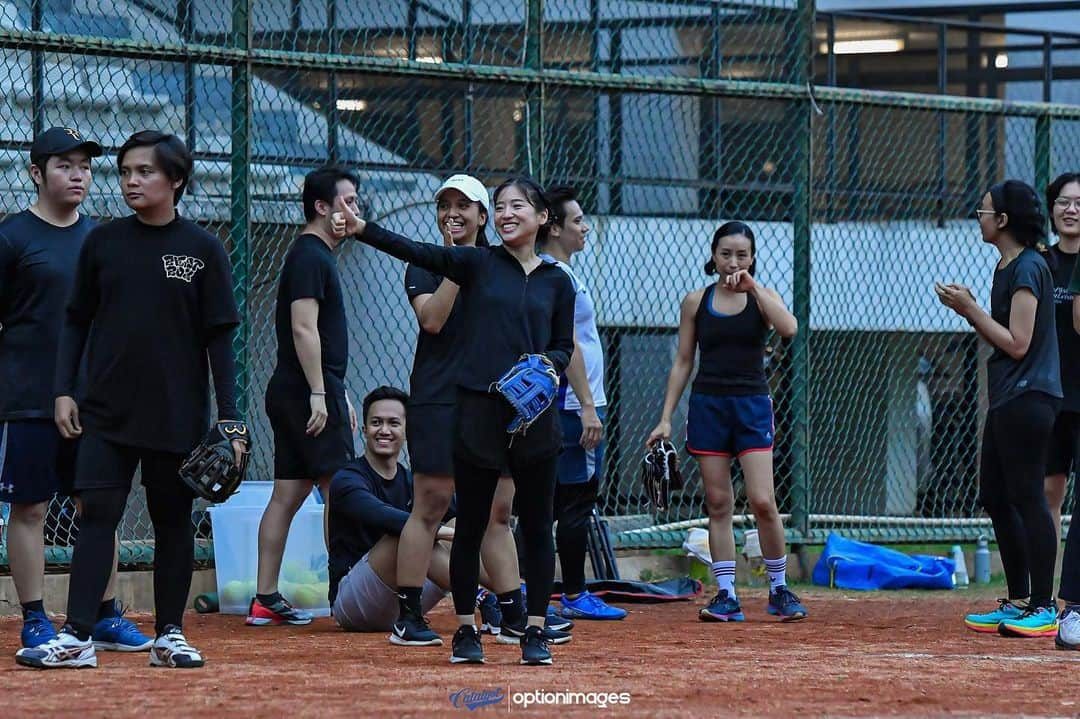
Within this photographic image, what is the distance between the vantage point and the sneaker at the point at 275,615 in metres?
7.58

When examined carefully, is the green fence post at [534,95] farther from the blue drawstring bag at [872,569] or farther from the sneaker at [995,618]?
the sneaker at [995,618]

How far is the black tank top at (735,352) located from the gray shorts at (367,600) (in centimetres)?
173

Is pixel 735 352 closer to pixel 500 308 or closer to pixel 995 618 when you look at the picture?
pixel 995 618

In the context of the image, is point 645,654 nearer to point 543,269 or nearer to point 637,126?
point 543,269

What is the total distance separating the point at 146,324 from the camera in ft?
18.7

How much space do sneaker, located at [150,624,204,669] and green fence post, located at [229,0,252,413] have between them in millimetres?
2537

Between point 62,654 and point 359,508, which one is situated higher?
point 359,508

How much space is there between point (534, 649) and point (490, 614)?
4.55ft

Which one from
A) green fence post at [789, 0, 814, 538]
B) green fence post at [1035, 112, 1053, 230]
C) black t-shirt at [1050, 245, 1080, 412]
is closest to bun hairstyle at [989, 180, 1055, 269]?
black t-shirt at [1050, 245, 1080, 412]

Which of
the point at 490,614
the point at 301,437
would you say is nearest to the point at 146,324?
the point at 301,437

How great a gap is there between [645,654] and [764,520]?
71.2 inches

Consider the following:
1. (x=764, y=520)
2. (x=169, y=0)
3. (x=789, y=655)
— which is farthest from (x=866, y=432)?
(x=789, y=655)

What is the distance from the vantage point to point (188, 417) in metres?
5.75

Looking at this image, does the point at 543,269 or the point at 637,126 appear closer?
the point at 543,269
